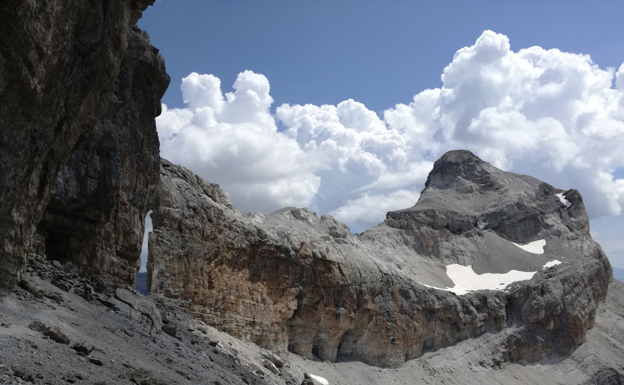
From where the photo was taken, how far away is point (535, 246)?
6625 cm

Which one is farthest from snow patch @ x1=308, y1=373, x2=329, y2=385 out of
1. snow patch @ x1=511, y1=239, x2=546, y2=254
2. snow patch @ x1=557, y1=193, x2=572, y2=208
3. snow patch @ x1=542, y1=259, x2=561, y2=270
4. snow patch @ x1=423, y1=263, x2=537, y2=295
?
snow patch @ x1=557, y1=193, x2=572, y2=208

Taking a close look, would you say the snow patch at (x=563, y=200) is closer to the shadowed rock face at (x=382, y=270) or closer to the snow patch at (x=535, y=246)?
the shadowed rock face at (x=382, y=270)

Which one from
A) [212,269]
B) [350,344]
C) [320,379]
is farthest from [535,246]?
[212,269]

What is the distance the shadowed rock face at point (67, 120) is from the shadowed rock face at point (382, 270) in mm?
8269

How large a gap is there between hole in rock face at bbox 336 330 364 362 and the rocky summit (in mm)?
287

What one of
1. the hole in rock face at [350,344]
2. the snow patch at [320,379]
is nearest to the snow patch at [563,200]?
the hole in rock face at [350,344]

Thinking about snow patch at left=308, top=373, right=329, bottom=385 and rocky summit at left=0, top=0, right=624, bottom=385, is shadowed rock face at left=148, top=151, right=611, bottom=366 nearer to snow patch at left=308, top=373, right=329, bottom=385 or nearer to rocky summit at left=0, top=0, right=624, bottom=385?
rocky summit at left=0, top=0, right=624, bottom=385

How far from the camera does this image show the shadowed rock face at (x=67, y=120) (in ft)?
30.3

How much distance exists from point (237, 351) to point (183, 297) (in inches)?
152

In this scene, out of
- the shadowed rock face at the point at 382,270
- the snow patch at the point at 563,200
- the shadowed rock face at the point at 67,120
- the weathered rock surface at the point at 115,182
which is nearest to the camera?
the shadowed rock face at the point at 67,120

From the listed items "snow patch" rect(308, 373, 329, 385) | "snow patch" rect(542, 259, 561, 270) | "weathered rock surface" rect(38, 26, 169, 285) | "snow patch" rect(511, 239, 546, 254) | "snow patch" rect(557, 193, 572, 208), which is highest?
"snow patch" rect(557, 193, 572, 208)

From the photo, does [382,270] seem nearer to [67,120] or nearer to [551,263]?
[551,263]

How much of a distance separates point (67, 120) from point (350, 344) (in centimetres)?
3230

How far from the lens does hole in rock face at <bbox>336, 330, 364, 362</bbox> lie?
3944cm
